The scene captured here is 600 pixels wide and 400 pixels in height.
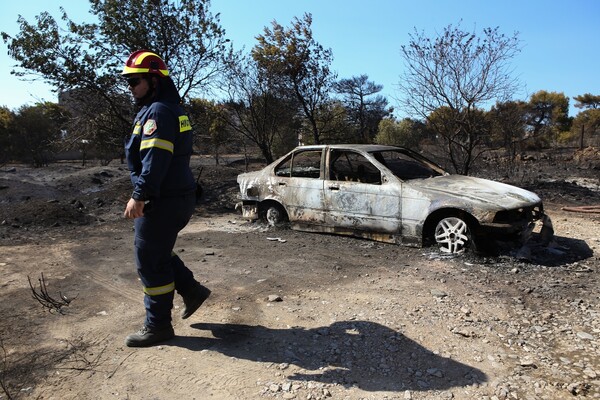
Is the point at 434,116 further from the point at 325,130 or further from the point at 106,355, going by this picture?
the point at 106,355

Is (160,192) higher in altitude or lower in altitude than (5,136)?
lower

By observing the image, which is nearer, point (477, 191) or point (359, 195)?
point (477, 191)

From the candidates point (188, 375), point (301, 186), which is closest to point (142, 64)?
point (188, 375)

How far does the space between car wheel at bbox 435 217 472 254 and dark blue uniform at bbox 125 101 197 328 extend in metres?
3.30

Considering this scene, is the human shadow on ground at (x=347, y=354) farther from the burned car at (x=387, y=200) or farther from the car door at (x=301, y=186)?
the car door at (x=301, y=186)

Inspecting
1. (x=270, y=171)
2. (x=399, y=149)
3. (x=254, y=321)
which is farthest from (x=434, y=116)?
(x=254, y=321)

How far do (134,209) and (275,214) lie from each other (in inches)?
175

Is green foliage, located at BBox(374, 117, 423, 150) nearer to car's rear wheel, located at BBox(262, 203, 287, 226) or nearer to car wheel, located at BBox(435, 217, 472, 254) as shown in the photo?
car's rear wheel, located at BBox(262, 203, 287, 226)

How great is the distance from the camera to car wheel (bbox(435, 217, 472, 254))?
509 centimetres

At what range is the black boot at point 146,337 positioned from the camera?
10.1 ft

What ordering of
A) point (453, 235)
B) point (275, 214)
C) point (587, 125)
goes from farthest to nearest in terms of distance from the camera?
1. point (587, 125)
2. point (275, 214)
3. point (453, 235)

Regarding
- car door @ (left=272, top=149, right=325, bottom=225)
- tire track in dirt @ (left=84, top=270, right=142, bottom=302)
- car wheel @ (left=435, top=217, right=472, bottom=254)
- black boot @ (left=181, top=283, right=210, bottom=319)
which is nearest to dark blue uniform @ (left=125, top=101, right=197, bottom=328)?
black boot @ (left=181, top=283, right=210, bottom=319)

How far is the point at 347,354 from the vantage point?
9.83 feet

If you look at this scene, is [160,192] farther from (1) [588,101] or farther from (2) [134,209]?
(1) [588,101]
